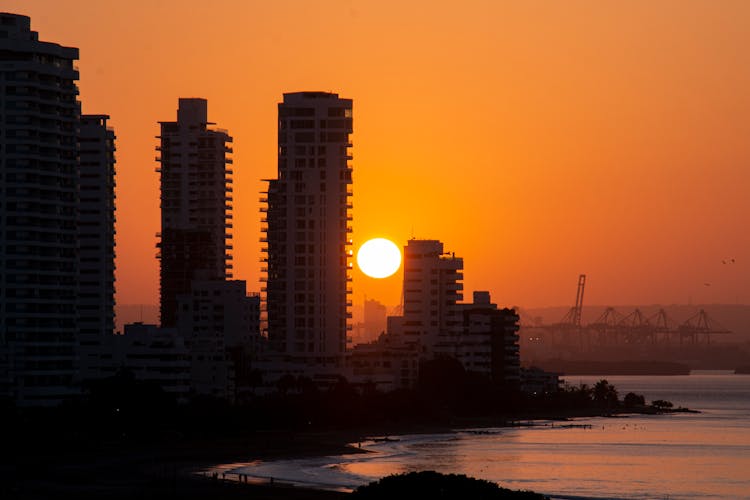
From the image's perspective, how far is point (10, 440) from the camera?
152750 millimetres

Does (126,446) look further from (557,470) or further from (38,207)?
(557,470)

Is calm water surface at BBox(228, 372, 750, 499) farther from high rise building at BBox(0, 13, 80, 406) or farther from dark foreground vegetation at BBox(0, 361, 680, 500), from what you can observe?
high rise building at BBox(0, 13, 80, 406)

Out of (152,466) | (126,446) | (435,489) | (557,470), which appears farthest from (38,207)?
(435,489)

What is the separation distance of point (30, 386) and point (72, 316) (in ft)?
39.5

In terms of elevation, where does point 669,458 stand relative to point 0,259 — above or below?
below

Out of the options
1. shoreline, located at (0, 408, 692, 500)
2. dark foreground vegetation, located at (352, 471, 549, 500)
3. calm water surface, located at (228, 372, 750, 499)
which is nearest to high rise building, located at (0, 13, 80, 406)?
shoreline, located at (0, 408, 692, 500)

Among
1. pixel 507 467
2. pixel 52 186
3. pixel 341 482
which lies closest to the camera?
pixel 341 482

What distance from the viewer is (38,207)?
Result: 18638 centimetres

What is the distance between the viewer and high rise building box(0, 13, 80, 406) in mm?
181750

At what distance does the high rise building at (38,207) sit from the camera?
596ft

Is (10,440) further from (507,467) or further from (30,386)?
(507,467)

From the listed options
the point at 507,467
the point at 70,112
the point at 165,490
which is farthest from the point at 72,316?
the point at 165,490

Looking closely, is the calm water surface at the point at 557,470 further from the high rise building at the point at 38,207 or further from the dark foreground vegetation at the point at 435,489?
the dark foreground vegetation at the point at 435,489

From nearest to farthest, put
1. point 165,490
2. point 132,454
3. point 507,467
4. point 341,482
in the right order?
1. point 165,490
2. point 341,482
3. point 132,454
4. point 507,467
